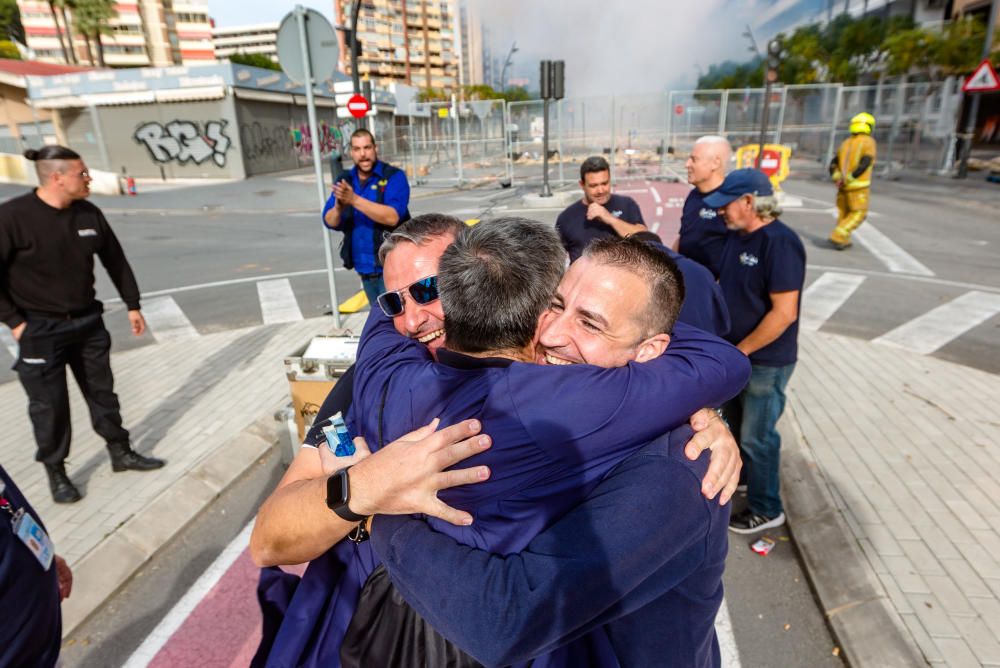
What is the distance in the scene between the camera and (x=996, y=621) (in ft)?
9.18

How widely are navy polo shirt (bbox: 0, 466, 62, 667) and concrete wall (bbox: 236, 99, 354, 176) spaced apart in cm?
3038

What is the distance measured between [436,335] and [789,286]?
220cm

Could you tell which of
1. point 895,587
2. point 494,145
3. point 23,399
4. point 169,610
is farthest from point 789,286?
point 494,145

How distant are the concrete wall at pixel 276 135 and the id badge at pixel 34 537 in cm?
3026

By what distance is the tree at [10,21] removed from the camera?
70.1 metres

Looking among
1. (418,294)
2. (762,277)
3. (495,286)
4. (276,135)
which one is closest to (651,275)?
(495,286)

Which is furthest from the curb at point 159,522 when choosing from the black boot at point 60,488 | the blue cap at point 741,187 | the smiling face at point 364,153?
the blue cap at point 741,187

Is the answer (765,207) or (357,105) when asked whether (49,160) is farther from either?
(357,105)

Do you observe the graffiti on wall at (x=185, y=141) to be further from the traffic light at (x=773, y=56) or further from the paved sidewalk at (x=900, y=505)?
the paved sidewalk at (x=900, y=505)

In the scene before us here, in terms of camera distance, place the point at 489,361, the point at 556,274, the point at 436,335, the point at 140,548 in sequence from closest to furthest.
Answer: the point at 489,361, the point at 556,274, the point at 436,335, the point at 140,548

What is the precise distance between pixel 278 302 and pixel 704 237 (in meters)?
6.62

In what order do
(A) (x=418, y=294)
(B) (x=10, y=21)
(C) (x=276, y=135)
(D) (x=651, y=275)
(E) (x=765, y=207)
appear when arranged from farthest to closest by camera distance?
(B) (x=10, y=21) < (C) (x=276, y=135) < (E) (x=765, y=207) < (A) (x=418, y=294) < (D) (x=651, y=275)

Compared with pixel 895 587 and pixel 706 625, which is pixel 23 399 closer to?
pixel 706 625

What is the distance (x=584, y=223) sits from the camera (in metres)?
4.93
